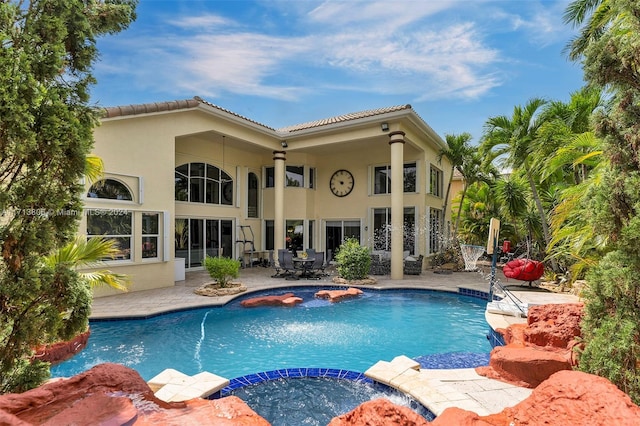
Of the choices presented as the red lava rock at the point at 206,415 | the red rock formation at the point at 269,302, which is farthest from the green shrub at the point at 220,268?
the red lava rock at the point at 206,415

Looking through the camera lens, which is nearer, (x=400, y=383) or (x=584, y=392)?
(x=584, y=392)

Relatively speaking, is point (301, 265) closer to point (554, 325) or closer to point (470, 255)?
point (470, 255)

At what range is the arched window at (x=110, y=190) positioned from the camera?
1014 centimetres

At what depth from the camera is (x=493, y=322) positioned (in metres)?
6.77

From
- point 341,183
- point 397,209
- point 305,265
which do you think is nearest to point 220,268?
point 305,265

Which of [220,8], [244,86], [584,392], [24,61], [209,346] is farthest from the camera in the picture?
[244,86]

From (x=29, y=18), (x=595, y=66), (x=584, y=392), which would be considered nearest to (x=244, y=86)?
(x=29, y=18)

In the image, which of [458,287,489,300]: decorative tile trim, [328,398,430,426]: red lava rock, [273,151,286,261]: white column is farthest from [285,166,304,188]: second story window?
[328,398,430,426]: red lava rock

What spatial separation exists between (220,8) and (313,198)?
10.9 metres

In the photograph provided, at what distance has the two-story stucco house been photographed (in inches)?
424

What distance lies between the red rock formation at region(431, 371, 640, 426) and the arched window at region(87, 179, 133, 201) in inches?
436

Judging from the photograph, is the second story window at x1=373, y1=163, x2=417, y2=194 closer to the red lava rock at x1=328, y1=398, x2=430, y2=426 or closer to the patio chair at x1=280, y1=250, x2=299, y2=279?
the patio chair at x1=280, y1=250, x2=299, y2=279

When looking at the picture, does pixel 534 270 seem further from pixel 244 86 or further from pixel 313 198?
pixel 244 86

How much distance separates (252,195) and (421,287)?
1038cm
